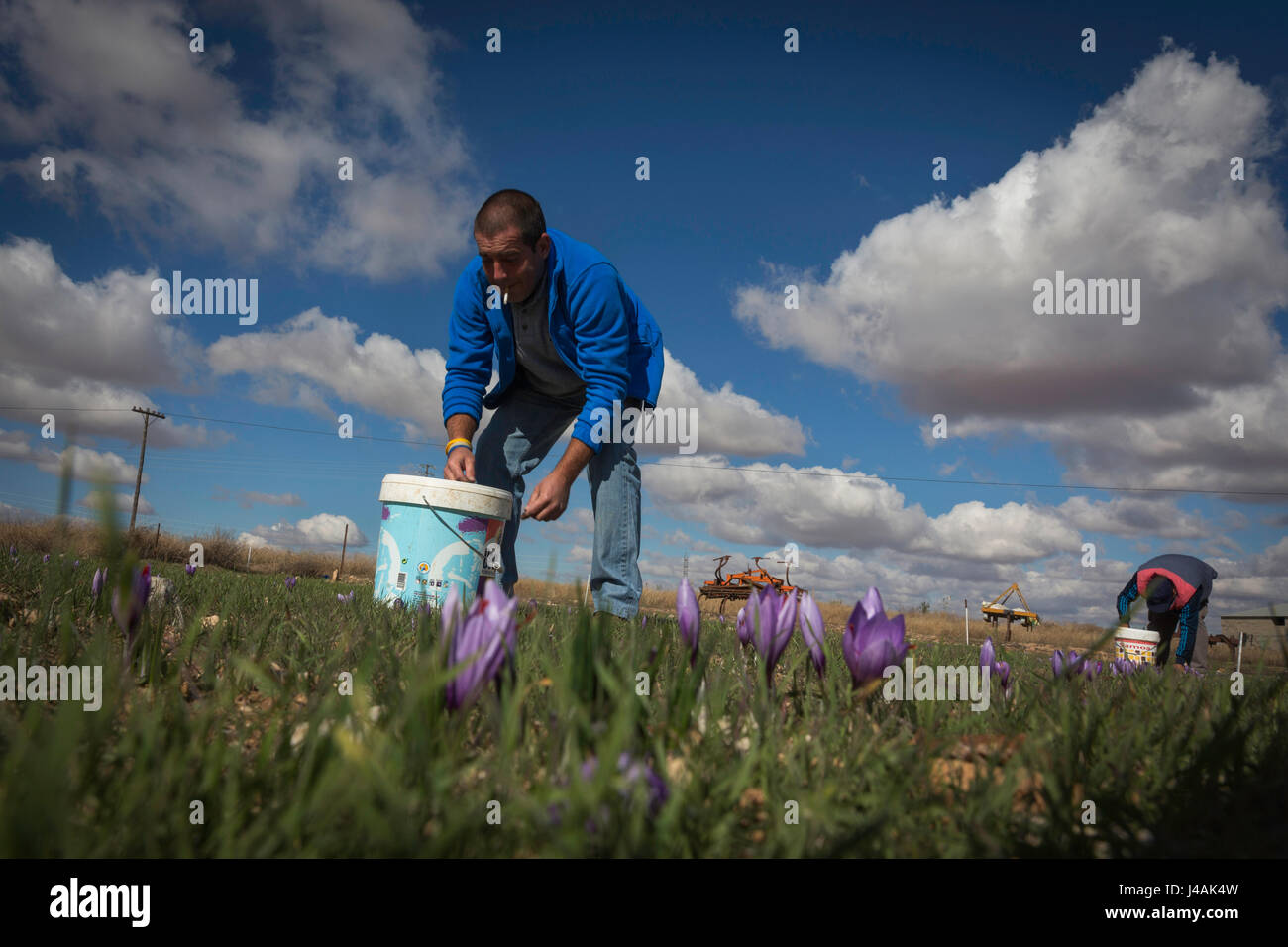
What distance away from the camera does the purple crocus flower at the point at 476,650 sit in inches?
51.2

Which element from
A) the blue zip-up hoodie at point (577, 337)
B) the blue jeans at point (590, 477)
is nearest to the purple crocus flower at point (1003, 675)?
the blue jeans at point (590, 477)

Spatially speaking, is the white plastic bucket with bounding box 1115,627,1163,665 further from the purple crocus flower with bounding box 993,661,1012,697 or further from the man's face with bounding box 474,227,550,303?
the man's face with bounding box 474,227,550,303

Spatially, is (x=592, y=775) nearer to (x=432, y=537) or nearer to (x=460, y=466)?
(x=432, y=537)

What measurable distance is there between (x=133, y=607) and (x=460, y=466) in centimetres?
316

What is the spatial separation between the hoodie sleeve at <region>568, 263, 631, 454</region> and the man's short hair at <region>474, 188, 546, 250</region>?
0.55 metres

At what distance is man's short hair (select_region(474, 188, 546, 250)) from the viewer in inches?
184

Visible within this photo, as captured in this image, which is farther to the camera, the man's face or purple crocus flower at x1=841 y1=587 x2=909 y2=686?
the man's face

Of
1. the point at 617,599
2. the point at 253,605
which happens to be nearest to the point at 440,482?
the point at 253,605

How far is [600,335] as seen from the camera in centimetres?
515

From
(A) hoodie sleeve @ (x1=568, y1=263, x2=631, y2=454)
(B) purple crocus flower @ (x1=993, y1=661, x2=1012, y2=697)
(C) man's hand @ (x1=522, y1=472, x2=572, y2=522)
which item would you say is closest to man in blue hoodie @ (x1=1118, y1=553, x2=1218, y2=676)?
(A) hoodie sleeve @ (x1=568, y1=263, x2=631, y2=454)

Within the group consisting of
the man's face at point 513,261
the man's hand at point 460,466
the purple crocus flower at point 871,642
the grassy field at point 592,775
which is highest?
the man's face at point 513,261

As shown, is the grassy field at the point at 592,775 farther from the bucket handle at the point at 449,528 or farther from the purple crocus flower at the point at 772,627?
the bucket handle at the point at 449,528

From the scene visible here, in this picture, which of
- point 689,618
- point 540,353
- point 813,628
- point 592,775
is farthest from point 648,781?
point 540,353
